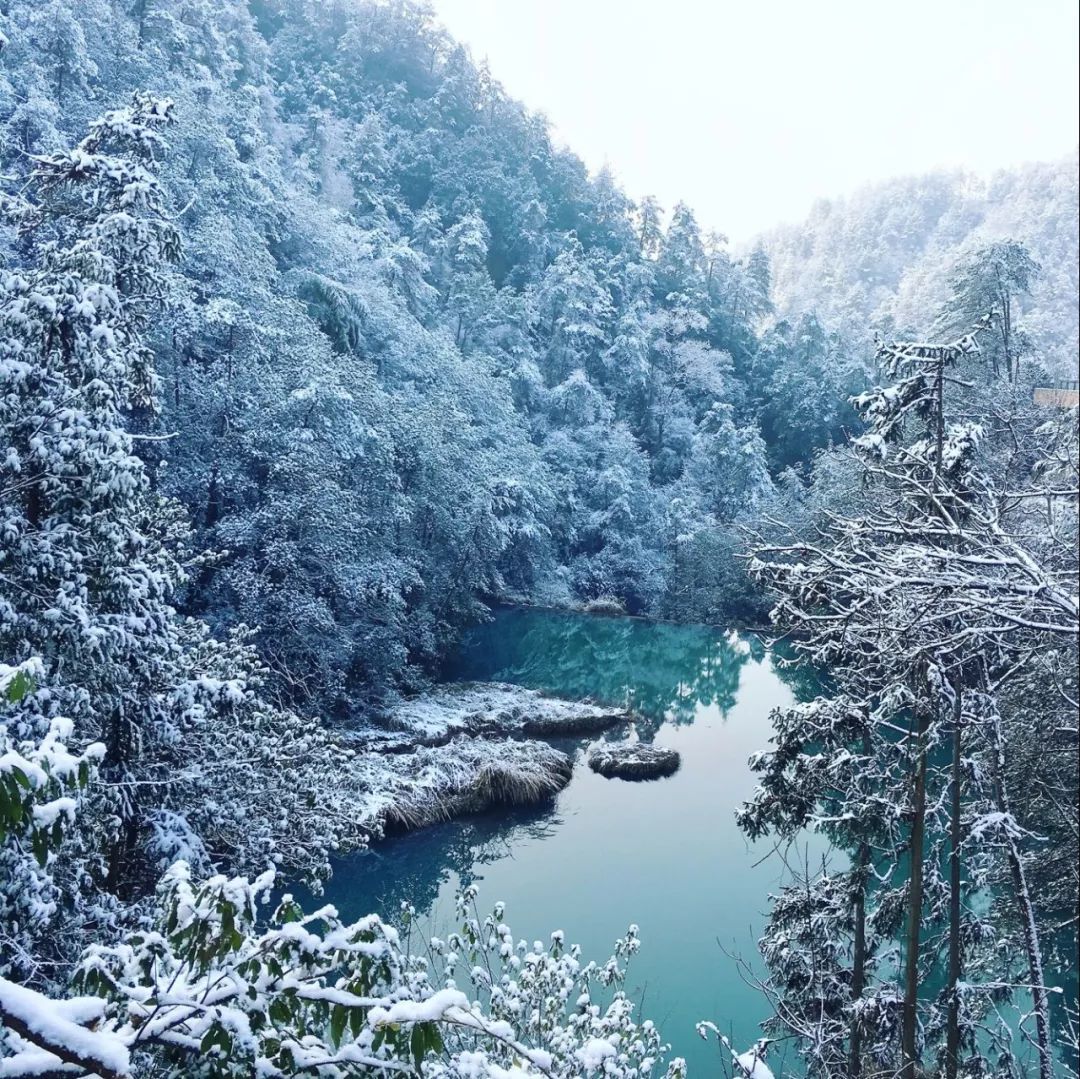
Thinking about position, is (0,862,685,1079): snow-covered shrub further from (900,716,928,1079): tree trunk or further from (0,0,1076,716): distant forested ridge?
(0,0,1076,716): distant forested ridge

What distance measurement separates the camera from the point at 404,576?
16250 millimetres

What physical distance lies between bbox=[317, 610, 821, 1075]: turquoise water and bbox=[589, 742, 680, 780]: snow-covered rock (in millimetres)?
248

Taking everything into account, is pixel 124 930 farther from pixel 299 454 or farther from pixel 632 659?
pixel 632 659

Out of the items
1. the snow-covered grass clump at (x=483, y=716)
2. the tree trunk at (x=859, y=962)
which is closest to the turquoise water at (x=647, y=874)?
the snow-covered grass clump at (x=483, y=716)

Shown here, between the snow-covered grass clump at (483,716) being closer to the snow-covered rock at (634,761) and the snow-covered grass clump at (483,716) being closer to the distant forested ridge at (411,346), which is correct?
the distant forested ridge at (411,346)

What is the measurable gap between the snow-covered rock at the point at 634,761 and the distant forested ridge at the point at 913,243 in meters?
28.1

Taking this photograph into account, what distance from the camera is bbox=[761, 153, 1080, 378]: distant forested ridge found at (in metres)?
43.4

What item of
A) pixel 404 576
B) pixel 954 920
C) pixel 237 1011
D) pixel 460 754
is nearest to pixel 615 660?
pixel 404 576

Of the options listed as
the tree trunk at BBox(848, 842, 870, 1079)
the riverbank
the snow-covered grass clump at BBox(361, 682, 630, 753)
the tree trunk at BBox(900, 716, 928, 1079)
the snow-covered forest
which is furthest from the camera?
the snow-covered grass clump at BBox(361, 682, 630, 753)

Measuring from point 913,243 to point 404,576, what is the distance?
70958 mm

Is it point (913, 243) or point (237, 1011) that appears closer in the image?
point (237, 1011)

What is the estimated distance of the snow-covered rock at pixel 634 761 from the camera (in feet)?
49.4

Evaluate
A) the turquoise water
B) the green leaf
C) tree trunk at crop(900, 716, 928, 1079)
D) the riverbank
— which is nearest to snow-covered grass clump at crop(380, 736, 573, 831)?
the riverbank

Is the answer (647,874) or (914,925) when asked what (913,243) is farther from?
(914,925)
